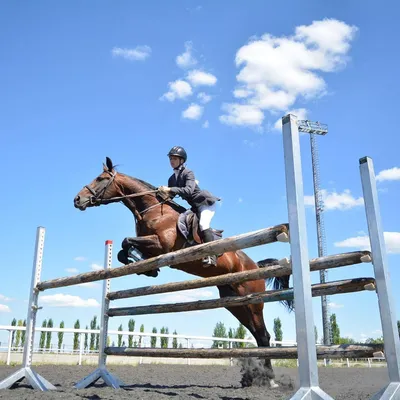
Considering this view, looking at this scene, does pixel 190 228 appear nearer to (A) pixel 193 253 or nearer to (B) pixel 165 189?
(B) pixel 165 189

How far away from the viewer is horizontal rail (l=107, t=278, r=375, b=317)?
288cm

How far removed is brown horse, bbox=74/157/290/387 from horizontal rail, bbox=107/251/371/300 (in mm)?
570

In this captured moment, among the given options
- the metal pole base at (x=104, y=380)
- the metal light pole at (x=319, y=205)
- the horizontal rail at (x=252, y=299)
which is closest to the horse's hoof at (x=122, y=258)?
the horizontal rail at (x=252, y=299)

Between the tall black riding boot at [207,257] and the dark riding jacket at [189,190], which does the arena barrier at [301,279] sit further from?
the dark riding jacket at [189,190]

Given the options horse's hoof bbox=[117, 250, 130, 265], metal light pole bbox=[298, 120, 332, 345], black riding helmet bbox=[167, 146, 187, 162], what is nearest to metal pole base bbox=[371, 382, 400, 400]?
horse's hoof bbox=[117, 250, 130, 265]

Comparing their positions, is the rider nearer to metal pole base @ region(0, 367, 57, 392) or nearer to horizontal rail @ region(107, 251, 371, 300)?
horizontal rail @ region(107, 251, 371, 300)

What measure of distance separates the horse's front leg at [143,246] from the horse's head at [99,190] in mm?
711

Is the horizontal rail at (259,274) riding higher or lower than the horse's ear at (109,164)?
lower

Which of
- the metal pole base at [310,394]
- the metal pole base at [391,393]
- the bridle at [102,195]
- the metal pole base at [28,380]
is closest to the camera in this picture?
the metal pole base at [310,394]

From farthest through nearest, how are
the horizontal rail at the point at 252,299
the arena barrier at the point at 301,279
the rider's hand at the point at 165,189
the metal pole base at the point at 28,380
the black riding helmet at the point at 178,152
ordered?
1. the black riding helmet at the point at 178,152
2. the rider's hand at the point at 165,189
3. the metal pole base at the point at 28,380
4. the horizontal rail at the point at 252,299
5. the arena barrier at the point at 301,279

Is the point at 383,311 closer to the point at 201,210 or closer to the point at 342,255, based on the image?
the point at 342,255

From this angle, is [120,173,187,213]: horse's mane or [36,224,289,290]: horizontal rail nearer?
[36,224,289,290]: horizontal rail

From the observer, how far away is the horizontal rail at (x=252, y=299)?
288cm

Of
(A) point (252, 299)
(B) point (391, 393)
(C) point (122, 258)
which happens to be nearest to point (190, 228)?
(C) point (122, 258)
